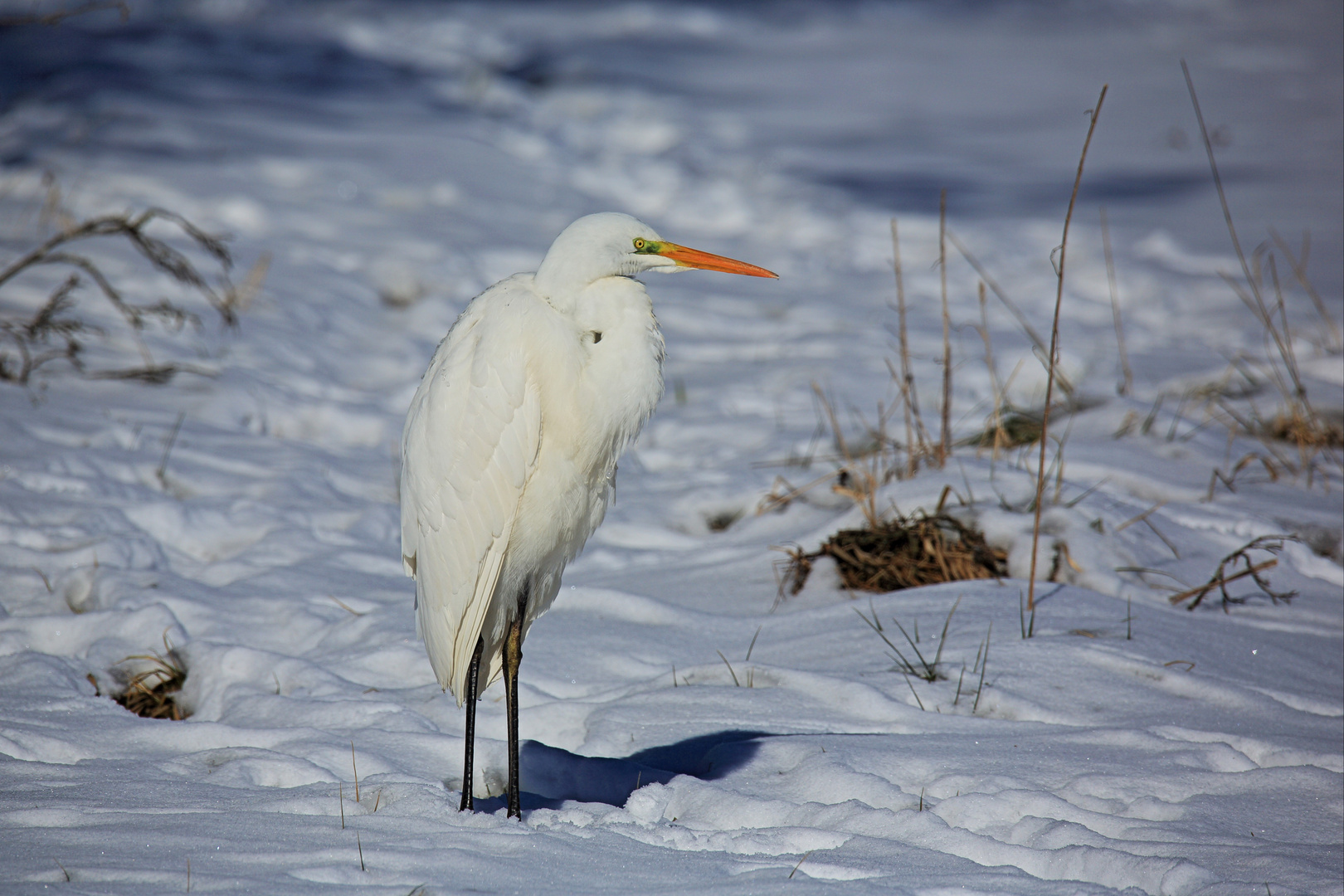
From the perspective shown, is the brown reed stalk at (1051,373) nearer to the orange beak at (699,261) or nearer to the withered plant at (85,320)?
the orange beak at (699,261)

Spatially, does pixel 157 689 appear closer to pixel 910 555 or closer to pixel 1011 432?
pixel 910 555

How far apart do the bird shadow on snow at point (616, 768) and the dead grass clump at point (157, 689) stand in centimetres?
104

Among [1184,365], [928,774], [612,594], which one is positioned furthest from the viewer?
[1184,365]

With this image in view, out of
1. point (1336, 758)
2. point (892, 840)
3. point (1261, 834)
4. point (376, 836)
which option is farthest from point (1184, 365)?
point (376, 836)

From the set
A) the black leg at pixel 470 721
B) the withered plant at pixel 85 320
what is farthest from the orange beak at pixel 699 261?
the withered plant at pixel 85 320

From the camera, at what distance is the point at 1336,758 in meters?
2.31

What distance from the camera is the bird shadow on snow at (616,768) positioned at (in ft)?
7.48

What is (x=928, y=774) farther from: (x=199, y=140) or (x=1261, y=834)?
(x=199, y=140)

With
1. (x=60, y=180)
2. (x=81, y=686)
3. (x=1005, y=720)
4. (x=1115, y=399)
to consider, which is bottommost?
(x=81, y=686)

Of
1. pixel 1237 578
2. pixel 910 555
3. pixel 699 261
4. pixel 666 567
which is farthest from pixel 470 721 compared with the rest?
pixel 1237 578

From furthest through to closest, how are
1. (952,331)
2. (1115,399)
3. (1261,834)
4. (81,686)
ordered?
(952,331) → (1115,399) → (81,686) → (1261,834)

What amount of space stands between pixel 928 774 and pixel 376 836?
3.82 feet

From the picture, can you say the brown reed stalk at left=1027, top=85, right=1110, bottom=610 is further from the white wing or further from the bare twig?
the white wing

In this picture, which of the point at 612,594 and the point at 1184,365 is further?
the point at 1184,365
